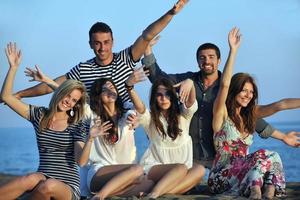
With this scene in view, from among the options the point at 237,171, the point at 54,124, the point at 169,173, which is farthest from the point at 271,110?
the point at 54,124

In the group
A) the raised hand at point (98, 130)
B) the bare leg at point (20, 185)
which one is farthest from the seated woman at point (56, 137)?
the raised hand at point (98, 130)

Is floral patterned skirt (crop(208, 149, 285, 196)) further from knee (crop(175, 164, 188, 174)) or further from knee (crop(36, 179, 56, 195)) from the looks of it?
knee (crop(36, 179, 56, 195))

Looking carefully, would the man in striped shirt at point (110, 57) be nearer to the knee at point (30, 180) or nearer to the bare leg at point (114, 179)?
the bare leg at point (114, 179)

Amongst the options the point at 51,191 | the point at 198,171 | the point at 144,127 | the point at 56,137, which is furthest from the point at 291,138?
the point at 51,191

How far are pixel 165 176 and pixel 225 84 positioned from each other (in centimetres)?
130

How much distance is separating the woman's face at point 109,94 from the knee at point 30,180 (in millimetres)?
Answer: 1412

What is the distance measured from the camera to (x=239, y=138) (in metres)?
8.58

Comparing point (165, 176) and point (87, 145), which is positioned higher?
point (87, 145)

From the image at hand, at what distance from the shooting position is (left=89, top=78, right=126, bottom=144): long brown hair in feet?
27.2

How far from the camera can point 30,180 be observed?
744 centimetres

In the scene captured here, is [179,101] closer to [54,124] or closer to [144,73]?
[144,73]

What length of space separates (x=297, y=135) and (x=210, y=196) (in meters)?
1.46

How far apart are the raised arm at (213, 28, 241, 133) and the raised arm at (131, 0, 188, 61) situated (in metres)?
0.85

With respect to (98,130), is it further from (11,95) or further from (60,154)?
(11,95)
